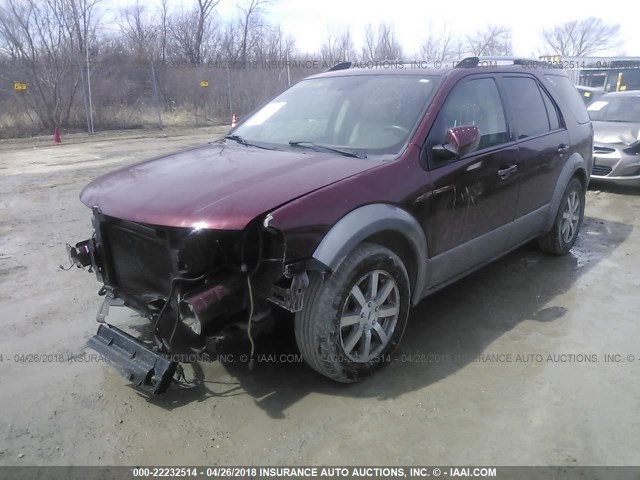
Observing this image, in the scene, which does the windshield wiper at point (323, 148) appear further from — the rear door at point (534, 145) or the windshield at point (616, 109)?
the windshield at point (616, 109)

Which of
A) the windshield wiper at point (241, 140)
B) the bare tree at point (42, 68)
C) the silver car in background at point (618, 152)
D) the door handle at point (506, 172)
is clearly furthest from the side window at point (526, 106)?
the bare tree at point (42, 68)

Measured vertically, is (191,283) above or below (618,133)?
below

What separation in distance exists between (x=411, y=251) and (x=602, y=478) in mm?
1554

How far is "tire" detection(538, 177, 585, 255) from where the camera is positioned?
501 centimetres

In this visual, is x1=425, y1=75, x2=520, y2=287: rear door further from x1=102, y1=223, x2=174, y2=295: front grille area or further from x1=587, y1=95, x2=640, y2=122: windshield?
x1=587, y1=95, x2=640, y2=122: windshield

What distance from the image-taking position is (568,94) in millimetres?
5164

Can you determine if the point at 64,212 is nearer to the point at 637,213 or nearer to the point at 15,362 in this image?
the point at 15,362

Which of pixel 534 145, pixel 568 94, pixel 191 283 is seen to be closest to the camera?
pixel 191 283

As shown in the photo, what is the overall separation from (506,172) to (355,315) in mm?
1854

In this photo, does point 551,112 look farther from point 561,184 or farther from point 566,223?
point 566,223

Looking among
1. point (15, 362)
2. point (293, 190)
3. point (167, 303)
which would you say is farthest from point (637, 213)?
point (15, 362)

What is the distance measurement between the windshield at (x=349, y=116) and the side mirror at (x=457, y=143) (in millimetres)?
235

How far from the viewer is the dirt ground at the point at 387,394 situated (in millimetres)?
2557

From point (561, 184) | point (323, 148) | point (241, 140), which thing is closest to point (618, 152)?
point (561, 184)
